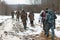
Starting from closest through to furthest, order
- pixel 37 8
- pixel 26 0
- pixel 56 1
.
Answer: pixel 56 1 → pixel 37 8 → pixel 26 0

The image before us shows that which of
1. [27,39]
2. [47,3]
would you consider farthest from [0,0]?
[27,39]

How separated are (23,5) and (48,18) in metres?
39.1

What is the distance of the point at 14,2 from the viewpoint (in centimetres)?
5453

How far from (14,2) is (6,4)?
323 cm

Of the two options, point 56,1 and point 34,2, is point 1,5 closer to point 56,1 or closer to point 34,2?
point 34,2

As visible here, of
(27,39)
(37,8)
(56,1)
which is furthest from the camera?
(37,8)

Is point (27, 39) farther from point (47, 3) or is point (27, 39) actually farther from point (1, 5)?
point (1, 5)

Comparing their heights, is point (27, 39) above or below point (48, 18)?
below

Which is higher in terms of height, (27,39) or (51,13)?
(51,13)

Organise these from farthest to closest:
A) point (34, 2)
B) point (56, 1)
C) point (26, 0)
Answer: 1. point (26, 0)
2. point (34, 2)
3. point (56, 1)

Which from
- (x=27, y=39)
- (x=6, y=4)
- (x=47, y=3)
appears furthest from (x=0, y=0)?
(x=27, y=39)

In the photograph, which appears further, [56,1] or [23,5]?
[23,5]

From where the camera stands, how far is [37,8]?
45.8m

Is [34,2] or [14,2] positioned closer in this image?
[34,2]
